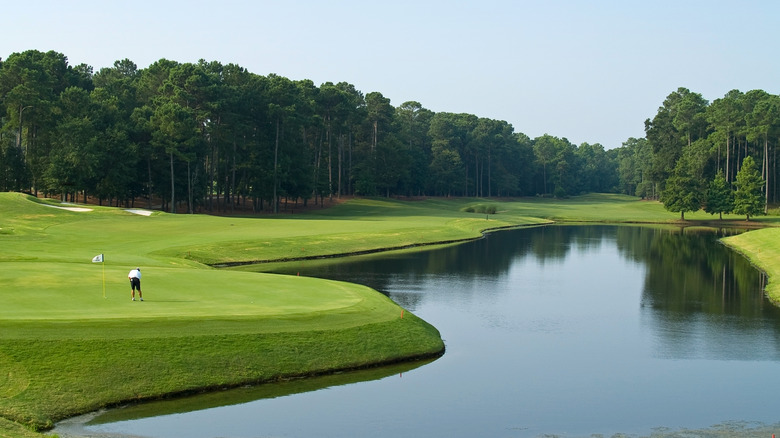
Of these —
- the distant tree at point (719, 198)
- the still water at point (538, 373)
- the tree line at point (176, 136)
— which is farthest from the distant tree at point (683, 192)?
the still water at point (538, 373)

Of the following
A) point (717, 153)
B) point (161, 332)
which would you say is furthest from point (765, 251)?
point (717, 153)

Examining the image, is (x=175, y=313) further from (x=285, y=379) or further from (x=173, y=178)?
(x=173, y=178)

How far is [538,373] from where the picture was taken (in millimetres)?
28328

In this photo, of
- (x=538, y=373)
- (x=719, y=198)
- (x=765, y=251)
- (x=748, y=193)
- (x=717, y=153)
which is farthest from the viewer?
(x=717, y=153)

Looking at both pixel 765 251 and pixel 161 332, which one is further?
pixel 765 251

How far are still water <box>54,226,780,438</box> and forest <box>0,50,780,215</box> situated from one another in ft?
157

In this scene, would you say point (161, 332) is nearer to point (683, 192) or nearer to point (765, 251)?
point (765, 251)

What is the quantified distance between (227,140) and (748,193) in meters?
80.6

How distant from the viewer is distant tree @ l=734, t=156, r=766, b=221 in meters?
118

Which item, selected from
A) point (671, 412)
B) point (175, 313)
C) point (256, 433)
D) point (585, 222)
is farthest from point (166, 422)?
point (585, 222)

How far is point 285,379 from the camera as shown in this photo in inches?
1044

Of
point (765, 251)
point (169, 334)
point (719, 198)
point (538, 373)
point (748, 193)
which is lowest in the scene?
point (538, 373)

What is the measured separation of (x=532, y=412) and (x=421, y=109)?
178 metres

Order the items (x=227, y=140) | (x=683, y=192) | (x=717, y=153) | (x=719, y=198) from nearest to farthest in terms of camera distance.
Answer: (x=227, y=140) → (x=719, y=198) → (x=683, y=192) → (x=717, y=153)
